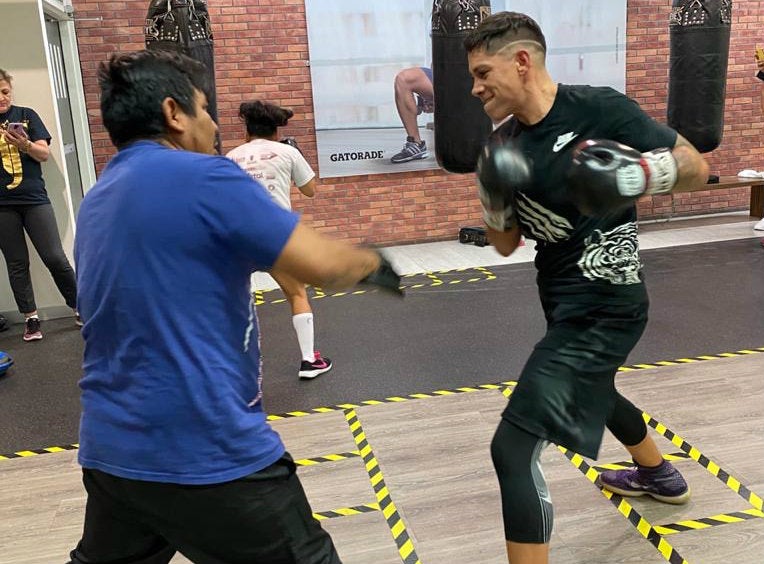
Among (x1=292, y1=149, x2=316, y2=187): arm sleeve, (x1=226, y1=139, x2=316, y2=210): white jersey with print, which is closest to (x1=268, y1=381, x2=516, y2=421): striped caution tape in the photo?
(x1=226, y1=139, x2=316, y2=210): white jersey with print

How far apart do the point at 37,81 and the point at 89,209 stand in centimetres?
385

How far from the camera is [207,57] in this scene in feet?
10.8

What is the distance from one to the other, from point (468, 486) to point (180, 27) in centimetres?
226

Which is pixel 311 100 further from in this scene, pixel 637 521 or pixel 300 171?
pixel 637 521

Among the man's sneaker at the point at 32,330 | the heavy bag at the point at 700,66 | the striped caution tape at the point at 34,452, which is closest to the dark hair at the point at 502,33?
the striped caution tape at the point at 34,452

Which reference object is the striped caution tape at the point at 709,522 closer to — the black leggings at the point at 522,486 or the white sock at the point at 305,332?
the black leggings at the point at 522,486

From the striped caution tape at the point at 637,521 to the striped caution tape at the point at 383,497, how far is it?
0.58m

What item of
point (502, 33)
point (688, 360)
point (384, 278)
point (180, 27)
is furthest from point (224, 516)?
point (688, 360)

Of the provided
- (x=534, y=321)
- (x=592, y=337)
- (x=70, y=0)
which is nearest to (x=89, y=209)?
(x=592, y=337)

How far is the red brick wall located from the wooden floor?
344 centimetres

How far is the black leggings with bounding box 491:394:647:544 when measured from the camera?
1612 millimetres

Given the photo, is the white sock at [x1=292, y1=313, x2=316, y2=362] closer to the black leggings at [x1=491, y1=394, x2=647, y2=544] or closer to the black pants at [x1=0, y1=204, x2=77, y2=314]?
the black pants at [x1=0, y1=204, x2=77, y2=314]

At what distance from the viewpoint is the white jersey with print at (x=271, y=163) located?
3.33 meters

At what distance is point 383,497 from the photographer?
2.42m
